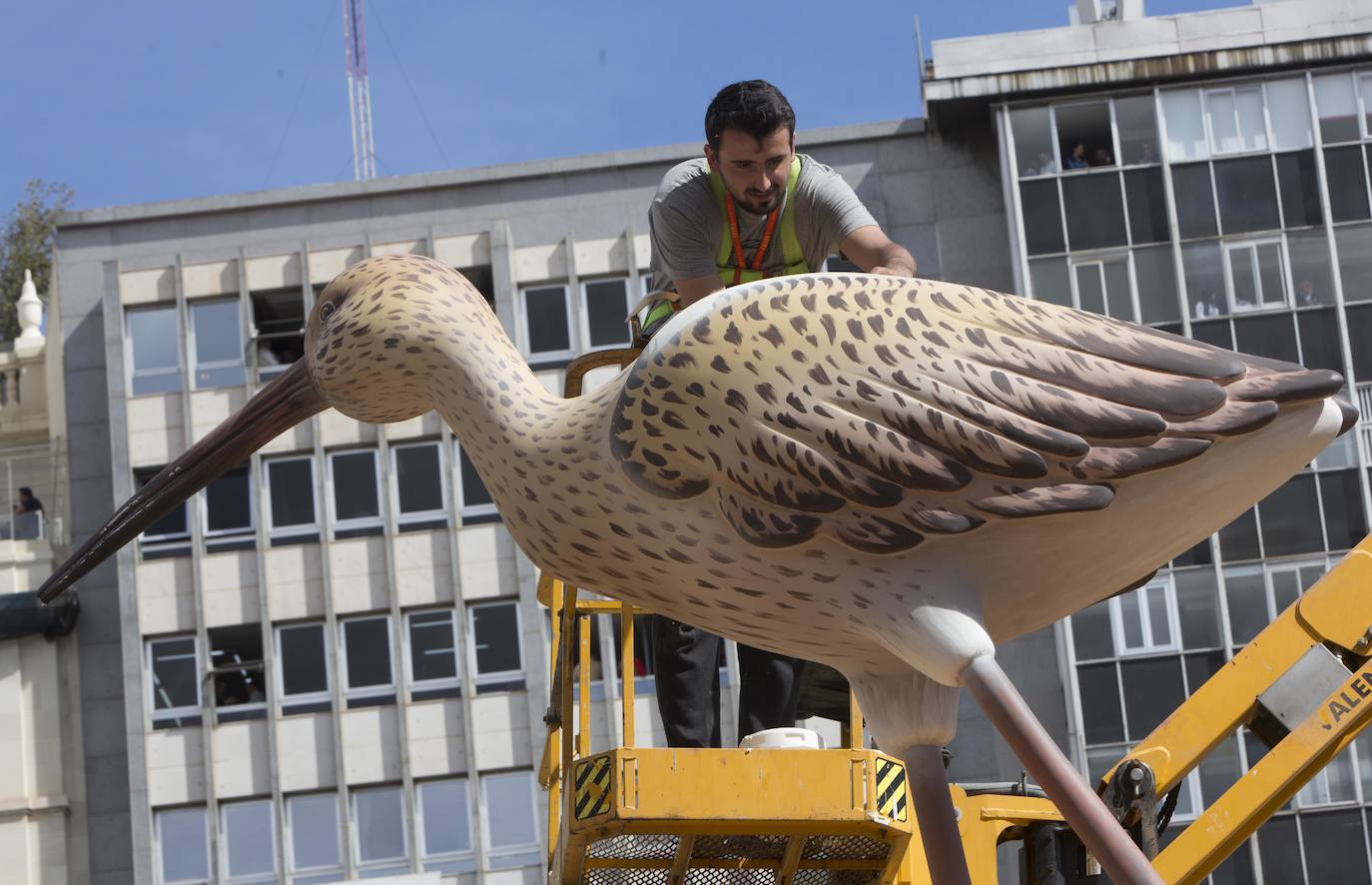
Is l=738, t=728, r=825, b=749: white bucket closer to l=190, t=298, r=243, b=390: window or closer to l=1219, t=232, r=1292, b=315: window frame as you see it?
l=1219, t=232, r=1292, b=315: window frame

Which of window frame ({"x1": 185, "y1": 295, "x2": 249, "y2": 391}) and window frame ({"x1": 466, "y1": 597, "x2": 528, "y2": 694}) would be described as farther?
window frame ({"x1": 185, "y1": 295, "x2": 249, "y2": 391})

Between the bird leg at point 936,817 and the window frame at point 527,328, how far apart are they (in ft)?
108

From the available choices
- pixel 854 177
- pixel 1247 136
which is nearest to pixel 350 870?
pixel 854 177

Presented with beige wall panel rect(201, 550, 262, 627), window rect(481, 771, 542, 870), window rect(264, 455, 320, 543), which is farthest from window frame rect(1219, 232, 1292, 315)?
beige wall panel rect(201, 550, 262, 627)

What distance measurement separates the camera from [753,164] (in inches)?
241

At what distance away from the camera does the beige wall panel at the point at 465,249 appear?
3859 cm

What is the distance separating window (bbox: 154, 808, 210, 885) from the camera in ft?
121

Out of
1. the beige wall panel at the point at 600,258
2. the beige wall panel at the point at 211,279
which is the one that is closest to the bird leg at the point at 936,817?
the beige wall panel at the point at 600,258

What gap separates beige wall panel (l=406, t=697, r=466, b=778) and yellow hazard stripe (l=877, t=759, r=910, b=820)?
30933mm

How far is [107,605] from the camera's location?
38.4 meters

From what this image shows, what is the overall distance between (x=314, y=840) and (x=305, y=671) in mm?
2927

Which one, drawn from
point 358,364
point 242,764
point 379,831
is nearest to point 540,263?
point 242,764

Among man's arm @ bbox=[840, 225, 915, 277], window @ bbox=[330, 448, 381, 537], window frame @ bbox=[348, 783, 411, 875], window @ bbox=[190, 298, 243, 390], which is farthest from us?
window @ bbox=[190, 298, 243, 390]

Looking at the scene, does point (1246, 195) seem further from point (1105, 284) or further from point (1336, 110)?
point (1105, 284)
